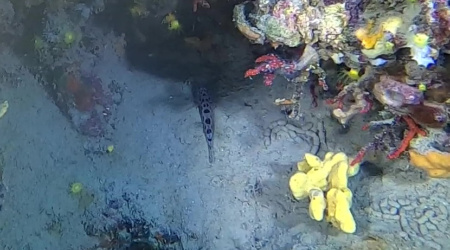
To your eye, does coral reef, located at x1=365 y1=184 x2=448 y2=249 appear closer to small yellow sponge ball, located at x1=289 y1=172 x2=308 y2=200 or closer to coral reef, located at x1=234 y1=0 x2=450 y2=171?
coral reef, located at x1=234 y1=0 x2=450 y2=171

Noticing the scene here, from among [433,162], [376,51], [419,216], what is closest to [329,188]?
[419,216]

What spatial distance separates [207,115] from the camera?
14.0ft

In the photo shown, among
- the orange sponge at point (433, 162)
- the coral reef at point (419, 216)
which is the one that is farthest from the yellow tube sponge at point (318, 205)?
the orange sponge at point (433, 162)

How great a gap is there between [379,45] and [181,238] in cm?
241

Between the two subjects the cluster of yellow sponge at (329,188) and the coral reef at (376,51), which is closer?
the coral reef at (376,51)

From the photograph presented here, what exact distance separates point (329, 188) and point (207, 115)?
1.42 metres

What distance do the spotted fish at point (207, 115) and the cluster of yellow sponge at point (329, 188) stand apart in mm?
1037

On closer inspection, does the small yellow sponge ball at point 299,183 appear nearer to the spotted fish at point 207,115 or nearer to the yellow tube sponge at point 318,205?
the yellow tube sponge at point 318,205

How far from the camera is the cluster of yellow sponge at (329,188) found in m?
3.18

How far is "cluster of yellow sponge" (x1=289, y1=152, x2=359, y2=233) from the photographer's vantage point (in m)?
3.18

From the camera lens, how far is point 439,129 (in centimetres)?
293

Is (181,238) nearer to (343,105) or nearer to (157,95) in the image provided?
(157,95)

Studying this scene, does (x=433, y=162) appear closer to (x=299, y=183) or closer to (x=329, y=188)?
(x=329, y=188)

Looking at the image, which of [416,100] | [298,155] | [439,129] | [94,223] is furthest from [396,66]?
[94,223]
